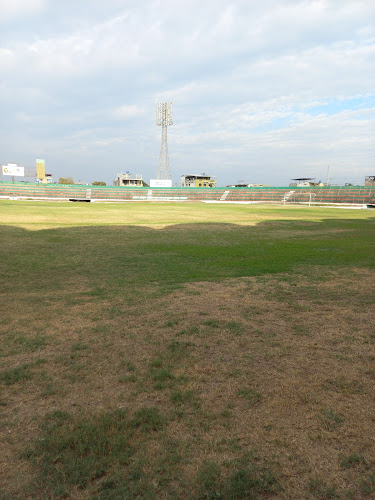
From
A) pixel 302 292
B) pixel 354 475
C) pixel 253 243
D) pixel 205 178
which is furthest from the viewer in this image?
pixel 205 178

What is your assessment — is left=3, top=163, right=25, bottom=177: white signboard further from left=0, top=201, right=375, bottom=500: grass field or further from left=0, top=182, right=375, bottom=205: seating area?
left=0, top=201, right=375, bottom=500: grass field

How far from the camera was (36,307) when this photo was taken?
19.7 feet

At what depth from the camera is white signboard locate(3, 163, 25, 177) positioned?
82.4m

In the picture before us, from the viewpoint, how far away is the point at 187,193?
8062cm

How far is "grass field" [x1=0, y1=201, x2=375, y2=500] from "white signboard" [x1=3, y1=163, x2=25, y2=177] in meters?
87.6

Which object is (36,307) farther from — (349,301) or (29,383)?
(349,301)

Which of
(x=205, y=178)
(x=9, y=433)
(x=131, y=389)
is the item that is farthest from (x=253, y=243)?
(x=205, y=178)

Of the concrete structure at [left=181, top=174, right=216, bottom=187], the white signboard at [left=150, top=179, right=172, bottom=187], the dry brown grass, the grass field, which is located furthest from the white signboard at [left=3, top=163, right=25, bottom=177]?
the dry brown grass

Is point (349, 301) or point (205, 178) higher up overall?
point (205, 178)

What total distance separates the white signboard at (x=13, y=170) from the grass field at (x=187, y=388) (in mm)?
87631

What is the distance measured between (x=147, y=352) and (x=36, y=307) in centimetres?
282

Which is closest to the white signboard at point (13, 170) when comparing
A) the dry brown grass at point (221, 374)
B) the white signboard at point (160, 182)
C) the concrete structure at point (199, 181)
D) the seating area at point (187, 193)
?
the seating area at point (187, 193)

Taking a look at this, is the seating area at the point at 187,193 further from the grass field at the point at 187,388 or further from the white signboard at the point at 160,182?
the grass field at the point at 187,388

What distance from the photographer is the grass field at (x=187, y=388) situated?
2.43 m
